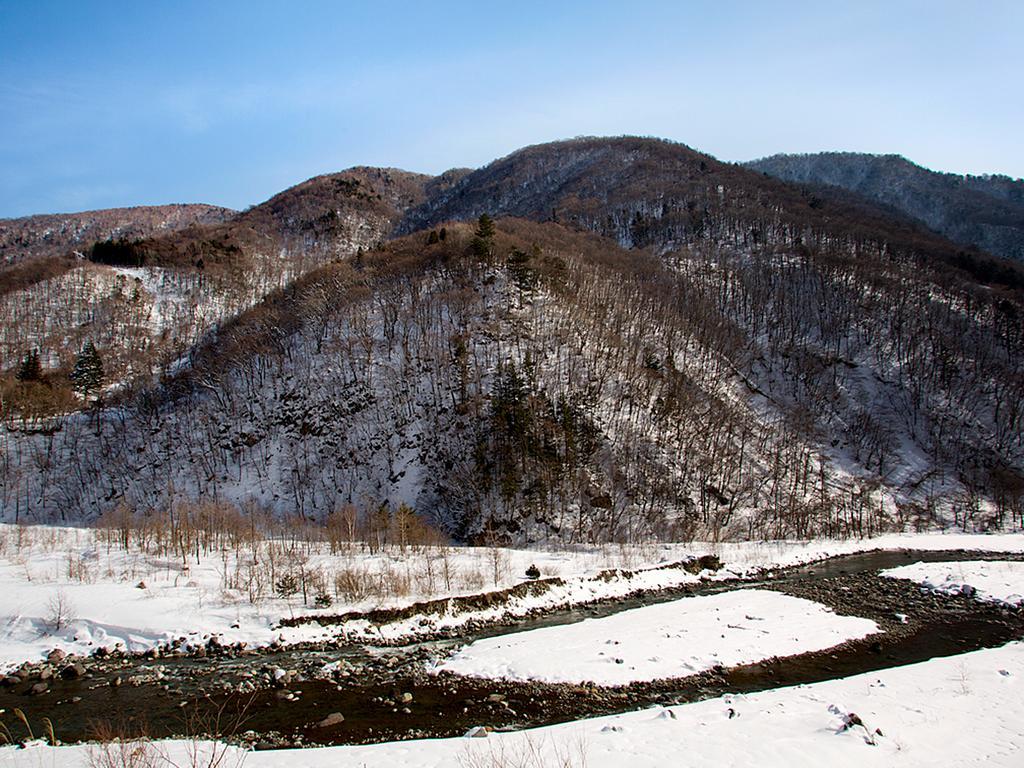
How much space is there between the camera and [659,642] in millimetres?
17828

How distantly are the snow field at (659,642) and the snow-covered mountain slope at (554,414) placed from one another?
65.3ft

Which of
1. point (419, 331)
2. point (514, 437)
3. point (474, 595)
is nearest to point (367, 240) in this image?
point (419, 331)

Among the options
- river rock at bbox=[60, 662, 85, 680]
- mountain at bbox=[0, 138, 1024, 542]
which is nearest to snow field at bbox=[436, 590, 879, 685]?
river rock at bbox=[60, 662, 85, 680]

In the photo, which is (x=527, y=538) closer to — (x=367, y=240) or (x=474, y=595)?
(x=474, y=595)

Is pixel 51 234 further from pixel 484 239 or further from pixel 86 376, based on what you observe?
pixel 484 239

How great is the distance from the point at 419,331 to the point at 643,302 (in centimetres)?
3561

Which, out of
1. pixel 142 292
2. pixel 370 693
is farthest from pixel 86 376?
pixel 370 693

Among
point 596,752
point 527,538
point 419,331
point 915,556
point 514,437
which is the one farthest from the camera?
point 419,331

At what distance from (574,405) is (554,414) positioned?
96.3 inches

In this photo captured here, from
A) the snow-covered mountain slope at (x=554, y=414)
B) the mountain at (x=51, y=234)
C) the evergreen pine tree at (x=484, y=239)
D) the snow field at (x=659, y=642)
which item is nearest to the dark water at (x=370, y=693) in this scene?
the snow field at (x=659, y=642)

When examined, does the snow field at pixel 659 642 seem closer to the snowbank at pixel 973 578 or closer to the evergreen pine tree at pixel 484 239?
the snowbank at pixel 973 578

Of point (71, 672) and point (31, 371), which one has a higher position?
point (31, 371)

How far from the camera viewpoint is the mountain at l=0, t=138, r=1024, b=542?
45.8m

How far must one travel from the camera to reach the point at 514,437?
46281 millimetres
